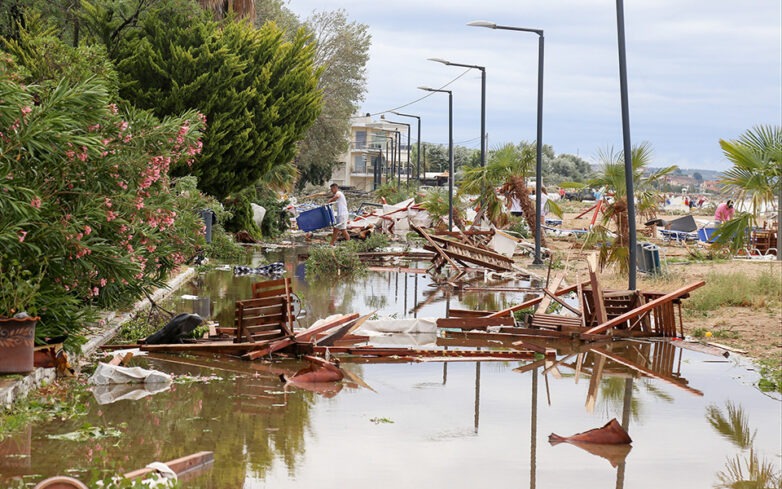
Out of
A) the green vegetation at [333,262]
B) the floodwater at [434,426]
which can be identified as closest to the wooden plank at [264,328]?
the floodwater at [434,426]

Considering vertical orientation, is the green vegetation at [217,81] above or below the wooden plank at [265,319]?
above

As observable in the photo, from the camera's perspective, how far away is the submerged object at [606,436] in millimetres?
8609

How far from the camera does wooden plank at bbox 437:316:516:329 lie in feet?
51.0

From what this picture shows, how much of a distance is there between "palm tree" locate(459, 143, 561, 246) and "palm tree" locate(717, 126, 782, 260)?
16.3m

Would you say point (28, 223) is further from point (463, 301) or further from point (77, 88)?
point (463, 301)

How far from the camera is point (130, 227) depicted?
12078 millimetres

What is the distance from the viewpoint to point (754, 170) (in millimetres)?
18125

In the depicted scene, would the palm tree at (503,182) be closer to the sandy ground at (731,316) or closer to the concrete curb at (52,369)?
the sandy ground at (731,316)

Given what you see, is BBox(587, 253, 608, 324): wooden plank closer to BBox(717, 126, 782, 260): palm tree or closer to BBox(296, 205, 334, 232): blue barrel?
BBox(717, 126, 782, 260): palm tree

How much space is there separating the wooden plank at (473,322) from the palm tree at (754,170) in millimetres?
4572

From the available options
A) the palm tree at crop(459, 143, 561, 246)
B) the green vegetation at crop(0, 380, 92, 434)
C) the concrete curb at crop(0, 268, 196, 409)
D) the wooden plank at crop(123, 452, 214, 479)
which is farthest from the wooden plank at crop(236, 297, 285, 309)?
the palm tree at crop(459, 143, 561, 246)

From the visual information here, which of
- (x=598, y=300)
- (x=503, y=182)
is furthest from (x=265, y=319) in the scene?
(x=503, y=182)

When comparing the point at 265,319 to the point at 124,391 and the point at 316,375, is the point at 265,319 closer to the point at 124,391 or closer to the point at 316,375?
the point at 316,375

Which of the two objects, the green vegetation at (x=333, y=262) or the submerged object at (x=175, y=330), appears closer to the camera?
the submerged object at (x=175, y=330)
